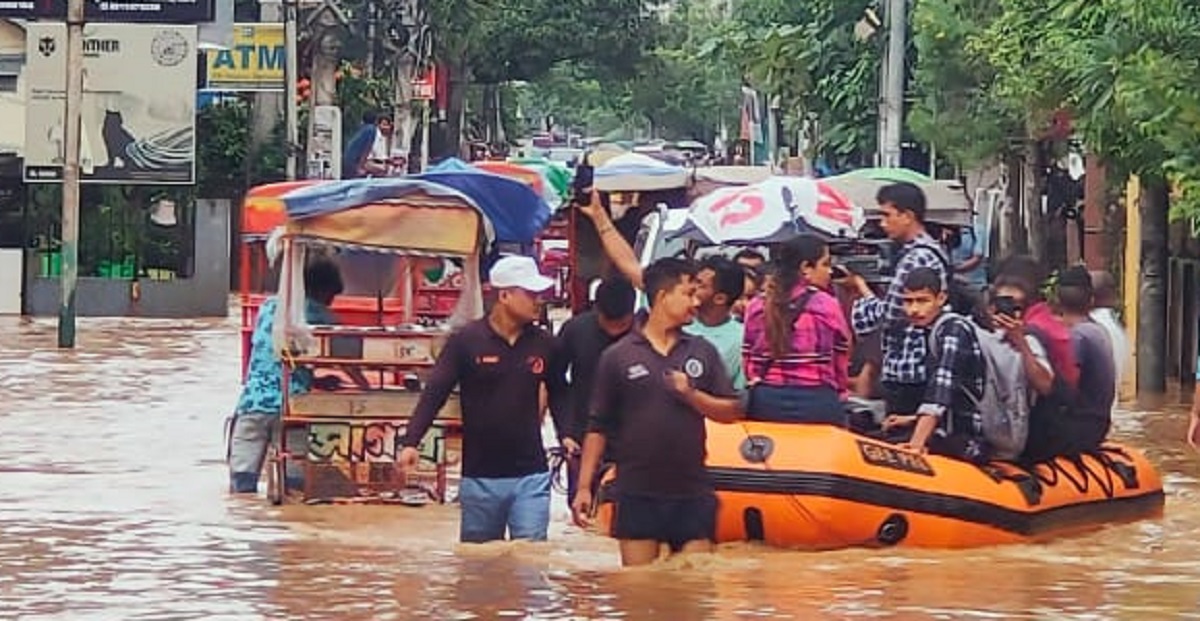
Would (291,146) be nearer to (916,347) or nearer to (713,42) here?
(713,42)

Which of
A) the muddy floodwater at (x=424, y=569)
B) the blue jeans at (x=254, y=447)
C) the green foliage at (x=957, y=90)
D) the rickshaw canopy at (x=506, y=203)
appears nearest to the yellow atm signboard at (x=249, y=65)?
the green foliage at (x=957, y=90)

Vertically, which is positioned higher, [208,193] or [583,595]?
[208,193]

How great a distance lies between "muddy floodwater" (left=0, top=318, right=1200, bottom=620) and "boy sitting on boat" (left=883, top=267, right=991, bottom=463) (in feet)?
2.30

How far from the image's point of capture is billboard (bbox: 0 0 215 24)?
104ft

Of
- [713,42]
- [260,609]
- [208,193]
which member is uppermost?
[713,42]

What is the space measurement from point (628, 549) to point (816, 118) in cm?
3648

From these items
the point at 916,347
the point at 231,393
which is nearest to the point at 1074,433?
the point at 916,347

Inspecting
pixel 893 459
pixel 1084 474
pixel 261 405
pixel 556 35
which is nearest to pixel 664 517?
pixel 893 459

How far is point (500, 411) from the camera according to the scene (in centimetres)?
1179

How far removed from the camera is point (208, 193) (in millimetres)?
40125

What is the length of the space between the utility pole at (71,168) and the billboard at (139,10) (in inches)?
26.8

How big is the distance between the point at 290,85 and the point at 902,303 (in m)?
26.9

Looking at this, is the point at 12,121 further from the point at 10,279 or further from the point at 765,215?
the point at 765,215

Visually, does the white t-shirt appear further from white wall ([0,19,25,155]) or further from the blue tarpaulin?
white wall ([0,19,25,155])
